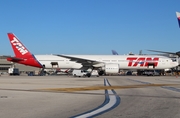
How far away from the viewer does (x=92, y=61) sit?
53.3m

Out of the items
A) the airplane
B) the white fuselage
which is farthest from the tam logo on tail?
the white fuselage

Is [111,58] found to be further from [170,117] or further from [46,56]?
[170,117]

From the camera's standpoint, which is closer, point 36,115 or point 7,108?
point 36,115

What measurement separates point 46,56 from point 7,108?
46476 millimetres

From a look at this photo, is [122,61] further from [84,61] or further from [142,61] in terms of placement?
[84,61]

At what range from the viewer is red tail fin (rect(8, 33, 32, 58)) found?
184ft

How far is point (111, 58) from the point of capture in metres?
55.5

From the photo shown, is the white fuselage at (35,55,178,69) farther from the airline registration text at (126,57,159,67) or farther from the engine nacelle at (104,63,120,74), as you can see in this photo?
the engine nacelle at (104,63,120,74)

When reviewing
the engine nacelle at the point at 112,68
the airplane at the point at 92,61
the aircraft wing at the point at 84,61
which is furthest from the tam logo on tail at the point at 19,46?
the engine nacelle at the point at 112,68

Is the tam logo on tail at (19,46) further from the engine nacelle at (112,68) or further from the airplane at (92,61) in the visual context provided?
the engine nacelle at (112,68)

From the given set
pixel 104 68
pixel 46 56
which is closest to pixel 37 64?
pixel 46 56

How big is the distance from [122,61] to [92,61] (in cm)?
548

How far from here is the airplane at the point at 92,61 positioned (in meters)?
53.9

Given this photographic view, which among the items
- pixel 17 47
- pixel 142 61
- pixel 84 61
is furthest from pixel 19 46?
pixel 142 61
